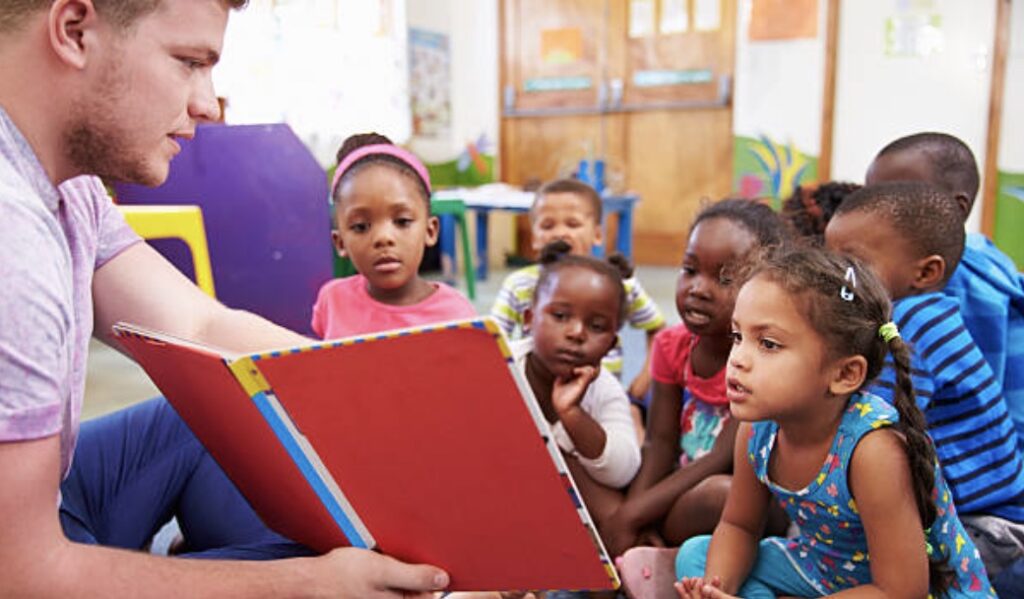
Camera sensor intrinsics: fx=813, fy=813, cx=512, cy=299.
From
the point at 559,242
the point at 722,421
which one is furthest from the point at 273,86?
the point at 722,421

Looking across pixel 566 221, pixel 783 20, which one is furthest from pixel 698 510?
pixel 783 20

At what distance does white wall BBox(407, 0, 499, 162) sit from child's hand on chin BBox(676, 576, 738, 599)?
470 centimetres

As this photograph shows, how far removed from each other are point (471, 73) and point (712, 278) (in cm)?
473

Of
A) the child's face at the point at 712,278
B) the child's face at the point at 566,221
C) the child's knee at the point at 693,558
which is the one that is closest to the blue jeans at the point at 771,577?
the child's knee at the point at 693,558

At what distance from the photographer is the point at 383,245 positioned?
150 centimetres

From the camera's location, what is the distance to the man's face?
26.0 inches

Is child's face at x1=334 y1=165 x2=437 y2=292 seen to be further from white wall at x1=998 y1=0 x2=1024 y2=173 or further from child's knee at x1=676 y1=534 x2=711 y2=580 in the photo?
white wall at x1=998 y1=0 x2=1024 y2=173

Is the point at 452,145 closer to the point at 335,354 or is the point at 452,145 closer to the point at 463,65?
the point at 463,65

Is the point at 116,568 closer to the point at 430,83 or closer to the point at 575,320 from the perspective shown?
the point at 575,320

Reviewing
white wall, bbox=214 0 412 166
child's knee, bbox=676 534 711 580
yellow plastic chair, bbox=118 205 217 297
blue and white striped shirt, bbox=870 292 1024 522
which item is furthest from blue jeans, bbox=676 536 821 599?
white wall, bbox=214 0 412 166

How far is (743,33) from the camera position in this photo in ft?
16.4

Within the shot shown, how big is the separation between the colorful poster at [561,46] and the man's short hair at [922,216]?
455 centimetres

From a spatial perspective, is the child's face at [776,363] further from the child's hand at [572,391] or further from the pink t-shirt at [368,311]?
the pink t-shirt at [368,311]

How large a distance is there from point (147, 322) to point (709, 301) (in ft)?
2.83
